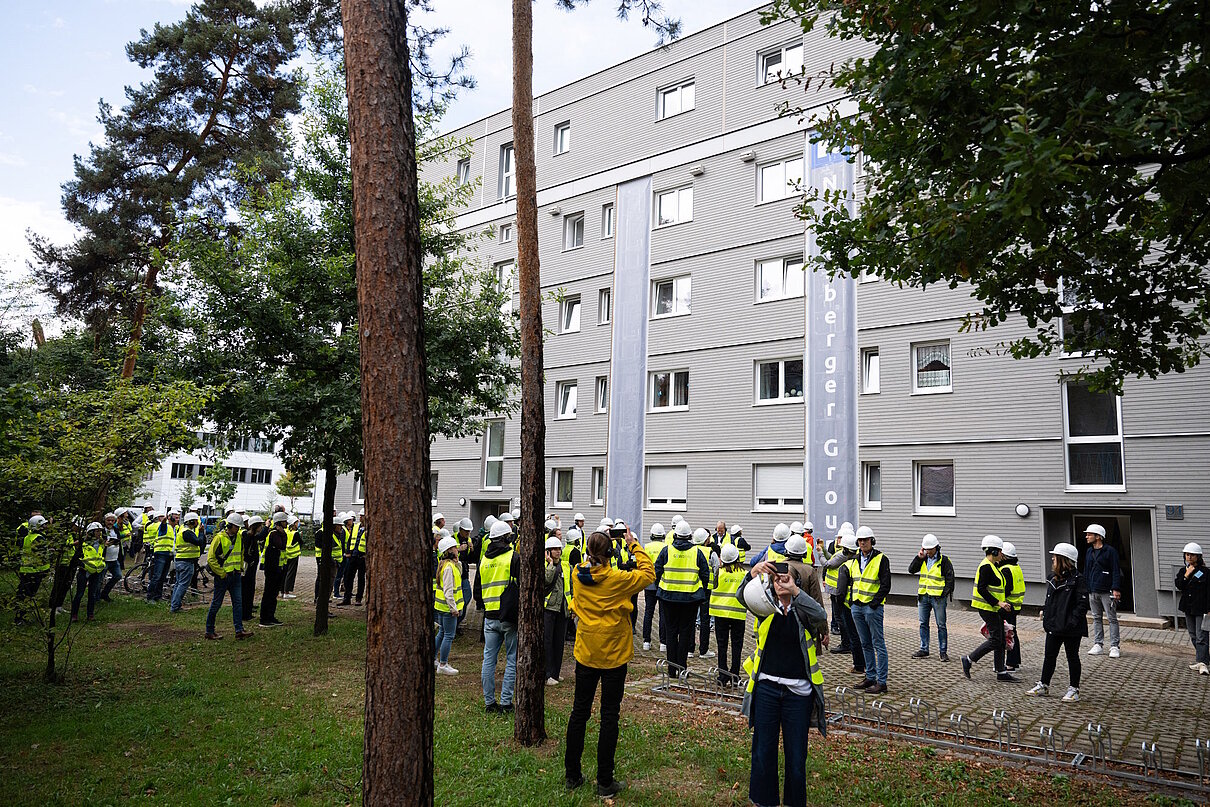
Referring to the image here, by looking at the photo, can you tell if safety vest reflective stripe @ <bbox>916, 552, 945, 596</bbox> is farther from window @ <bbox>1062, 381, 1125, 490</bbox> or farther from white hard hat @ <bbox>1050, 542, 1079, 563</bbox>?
window @ <bbox>1062, 381, 1125, 490</bbox>

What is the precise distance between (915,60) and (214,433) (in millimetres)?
12876

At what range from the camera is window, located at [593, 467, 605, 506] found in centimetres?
2769

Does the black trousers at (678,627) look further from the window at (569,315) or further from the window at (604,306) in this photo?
the window at (569,315)

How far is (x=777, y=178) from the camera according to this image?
2483 cm

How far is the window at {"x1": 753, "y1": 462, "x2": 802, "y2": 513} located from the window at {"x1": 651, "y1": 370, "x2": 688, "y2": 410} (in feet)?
12.7

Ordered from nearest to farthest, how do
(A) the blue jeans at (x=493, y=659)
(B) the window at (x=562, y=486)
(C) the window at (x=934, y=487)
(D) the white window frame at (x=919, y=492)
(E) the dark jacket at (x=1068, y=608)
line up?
1. (A) the blue jeans at (x=493, y=659)
2. (E) the dark jacket at (x=1068, y=608)
3. (D) the white window frame at (x=919, y=492)
4. (C) the window at (x=934, y=487)
5. (B) the window at (x=562, y=486)

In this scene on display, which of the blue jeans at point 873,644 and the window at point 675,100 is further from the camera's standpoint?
the window at point 675,100

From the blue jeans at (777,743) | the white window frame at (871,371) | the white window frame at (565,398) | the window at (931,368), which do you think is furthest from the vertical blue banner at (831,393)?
the blue jeans at (777,743)

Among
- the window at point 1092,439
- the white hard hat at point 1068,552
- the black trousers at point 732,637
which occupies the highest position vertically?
the window at point 1092,439

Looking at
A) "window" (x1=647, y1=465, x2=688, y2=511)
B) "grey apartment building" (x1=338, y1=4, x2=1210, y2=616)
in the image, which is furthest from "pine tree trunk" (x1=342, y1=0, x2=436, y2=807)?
"window" (x1=647, y1=465, x2=688, y2=511)

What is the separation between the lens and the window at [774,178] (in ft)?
80.7

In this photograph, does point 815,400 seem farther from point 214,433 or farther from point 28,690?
point 28,690

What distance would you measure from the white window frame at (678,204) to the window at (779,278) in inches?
150

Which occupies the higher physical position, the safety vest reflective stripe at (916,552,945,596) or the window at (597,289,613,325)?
the window at (597,289,613,325)
